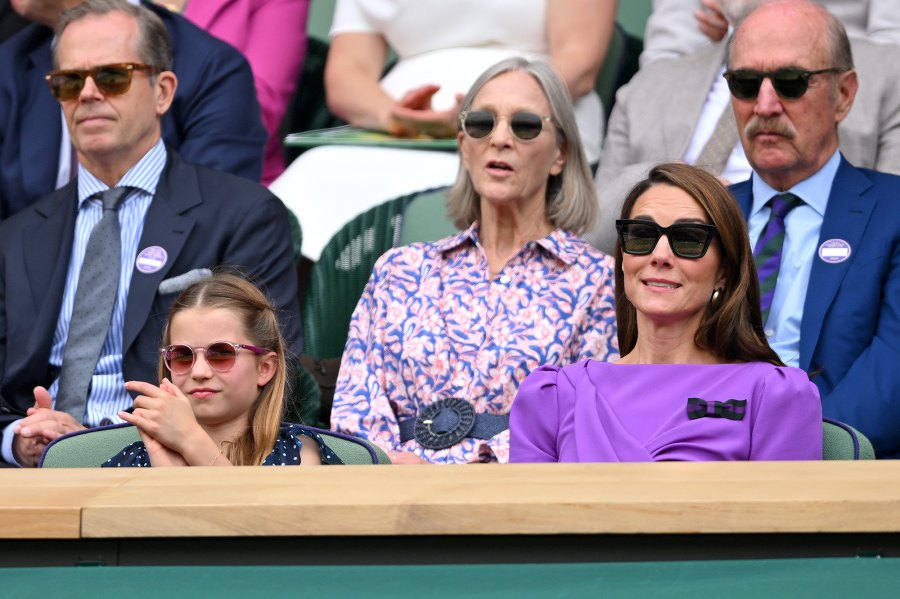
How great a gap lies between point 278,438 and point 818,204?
1676 millimetres

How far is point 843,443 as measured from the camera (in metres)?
2.73

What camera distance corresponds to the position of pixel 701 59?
4.93 meters

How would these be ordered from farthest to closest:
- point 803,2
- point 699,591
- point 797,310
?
point 803,2 < point 797,310 < point 699,591

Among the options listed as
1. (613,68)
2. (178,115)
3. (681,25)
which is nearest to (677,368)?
(178,115)

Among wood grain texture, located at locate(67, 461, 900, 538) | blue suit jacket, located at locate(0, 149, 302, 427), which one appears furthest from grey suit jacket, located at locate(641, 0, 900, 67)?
wood grain texture, located at locate(67, 461, 900, 538)

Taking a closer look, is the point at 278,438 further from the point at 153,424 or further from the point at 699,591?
the point at 699,591

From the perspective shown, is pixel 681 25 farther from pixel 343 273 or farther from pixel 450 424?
pixel 450 424

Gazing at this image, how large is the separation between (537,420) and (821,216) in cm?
123

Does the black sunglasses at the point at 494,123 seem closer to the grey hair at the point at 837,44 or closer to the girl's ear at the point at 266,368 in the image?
the grey hair at the point at 837,44

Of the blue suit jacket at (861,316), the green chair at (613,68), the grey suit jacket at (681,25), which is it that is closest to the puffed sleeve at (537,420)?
the blue suit jacket at (861,316)

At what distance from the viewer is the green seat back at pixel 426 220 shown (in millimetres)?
4465

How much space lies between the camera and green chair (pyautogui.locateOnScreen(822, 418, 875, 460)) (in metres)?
2.66

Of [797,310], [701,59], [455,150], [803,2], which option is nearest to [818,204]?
[797,310]

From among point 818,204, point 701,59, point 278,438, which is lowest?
point 278,438
